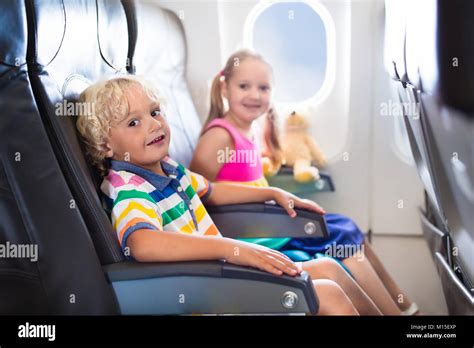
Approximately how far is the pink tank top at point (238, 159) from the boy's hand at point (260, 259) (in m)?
0.29

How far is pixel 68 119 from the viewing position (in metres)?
1.87

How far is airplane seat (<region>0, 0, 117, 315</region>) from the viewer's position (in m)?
1.83

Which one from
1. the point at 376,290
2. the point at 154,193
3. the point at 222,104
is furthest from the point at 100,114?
the point at 376,290

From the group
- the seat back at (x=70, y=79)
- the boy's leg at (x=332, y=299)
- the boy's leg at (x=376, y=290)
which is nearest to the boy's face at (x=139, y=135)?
the seat back at (x=70, y=79)

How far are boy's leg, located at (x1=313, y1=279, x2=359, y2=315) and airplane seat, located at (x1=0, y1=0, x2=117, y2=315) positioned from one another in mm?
603

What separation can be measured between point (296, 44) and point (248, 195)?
0.48 meters

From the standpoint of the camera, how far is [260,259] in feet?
5.98

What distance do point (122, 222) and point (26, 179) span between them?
30 centimetres

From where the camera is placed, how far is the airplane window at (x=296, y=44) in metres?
2.01

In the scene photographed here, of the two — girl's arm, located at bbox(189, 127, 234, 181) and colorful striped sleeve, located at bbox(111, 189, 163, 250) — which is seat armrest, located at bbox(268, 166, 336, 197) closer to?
girl's arm, located at bbox(189, 127, 234, 181)

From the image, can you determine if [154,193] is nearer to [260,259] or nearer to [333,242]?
[260,259]

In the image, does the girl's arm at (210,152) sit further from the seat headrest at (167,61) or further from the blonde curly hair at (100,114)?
the blonde curly hair at (100,114)

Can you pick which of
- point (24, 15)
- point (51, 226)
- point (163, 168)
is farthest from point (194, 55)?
point (51, 226)

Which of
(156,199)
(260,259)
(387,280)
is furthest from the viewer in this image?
(387,280)
